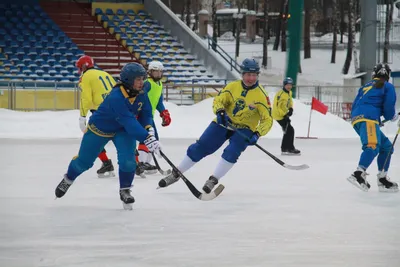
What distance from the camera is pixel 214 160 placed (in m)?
14.8

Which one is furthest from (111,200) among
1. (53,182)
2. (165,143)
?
(165,143)

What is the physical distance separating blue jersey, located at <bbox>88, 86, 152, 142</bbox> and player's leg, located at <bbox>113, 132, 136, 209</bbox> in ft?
0.34

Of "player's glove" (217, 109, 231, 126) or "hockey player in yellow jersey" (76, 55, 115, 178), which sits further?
"hockey player in yellow jersey" (76, 55, 115, 178)

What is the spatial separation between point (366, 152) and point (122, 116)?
3.10m

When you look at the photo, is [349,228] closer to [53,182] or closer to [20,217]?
[20,217]

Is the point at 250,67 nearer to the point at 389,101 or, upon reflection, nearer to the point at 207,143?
the point at 207,143

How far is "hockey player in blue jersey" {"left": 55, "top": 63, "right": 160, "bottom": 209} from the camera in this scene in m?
8.54

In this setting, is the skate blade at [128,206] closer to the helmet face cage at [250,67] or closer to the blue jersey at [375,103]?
the helmet face cage at [250,67]

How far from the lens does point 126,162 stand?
8766mm

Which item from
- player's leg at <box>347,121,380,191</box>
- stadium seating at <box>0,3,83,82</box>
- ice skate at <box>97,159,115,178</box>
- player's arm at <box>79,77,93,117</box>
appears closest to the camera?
player's leg at <box>347,121,380,191</box>

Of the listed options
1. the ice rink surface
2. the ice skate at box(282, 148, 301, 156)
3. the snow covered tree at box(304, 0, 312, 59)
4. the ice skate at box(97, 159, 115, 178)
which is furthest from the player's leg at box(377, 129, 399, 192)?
the snow covered tree at box(304, 0, 312, 59)

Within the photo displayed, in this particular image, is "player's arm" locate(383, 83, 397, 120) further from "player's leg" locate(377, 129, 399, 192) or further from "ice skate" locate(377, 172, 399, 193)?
"ice skate" locate(377, 172, 399, 193)

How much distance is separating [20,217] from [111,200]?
145cm

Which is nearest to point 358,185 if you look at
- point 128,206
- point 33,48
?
point 128,206
